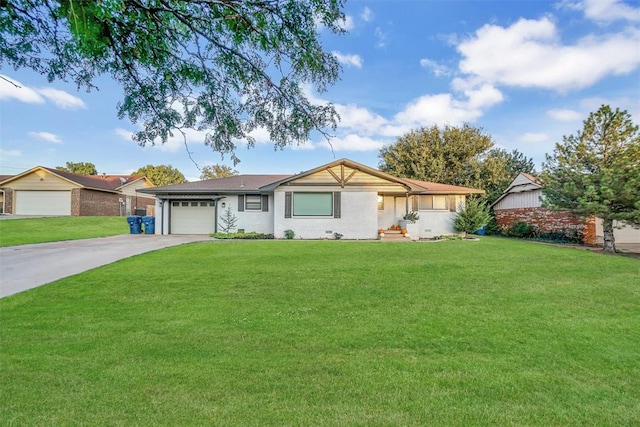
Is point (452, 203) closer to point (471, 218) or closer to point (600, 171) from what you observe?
point (471, 218)

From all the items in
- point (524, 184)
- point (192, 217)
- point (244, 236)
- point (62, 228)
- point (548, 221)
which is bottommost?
point (244, 236)

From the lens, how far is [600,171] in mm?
13789

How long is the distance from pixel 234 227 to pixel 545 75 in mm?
16973

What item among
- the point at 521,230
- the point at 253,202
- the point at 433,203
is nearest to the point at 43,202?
the point at 253,202

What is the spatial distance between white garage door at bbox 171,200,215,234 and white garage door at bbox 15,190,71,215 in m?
16.4

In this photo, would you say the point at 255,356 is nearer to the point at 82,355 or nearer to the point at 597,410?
the point at 82,355

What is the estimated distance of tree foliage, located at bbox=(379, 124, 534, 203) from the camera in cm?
3275

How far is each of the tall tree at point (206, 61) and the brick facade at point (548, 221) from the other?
18.8 metres

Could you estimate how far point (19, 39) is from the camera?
123 inches

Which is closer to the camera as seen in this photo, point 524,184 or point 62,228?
point 524,184

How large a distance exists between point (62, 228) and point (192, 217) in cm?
973

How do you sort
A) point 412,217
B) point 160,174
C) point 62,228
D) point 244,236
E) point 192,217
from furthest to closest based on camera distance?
point 160,174
point 62,228
point 192,217
point 412,217
point 244,236

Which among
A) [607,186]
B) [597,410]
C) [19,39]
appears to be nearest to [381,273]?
[597,410]

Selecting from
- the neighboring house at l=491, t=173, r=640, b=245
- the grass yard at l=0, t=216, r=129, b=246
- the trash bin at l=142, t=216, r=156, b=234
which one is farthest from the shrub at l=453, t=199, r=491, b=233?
the grass yard at l=0, t=216, r=129, b=246
